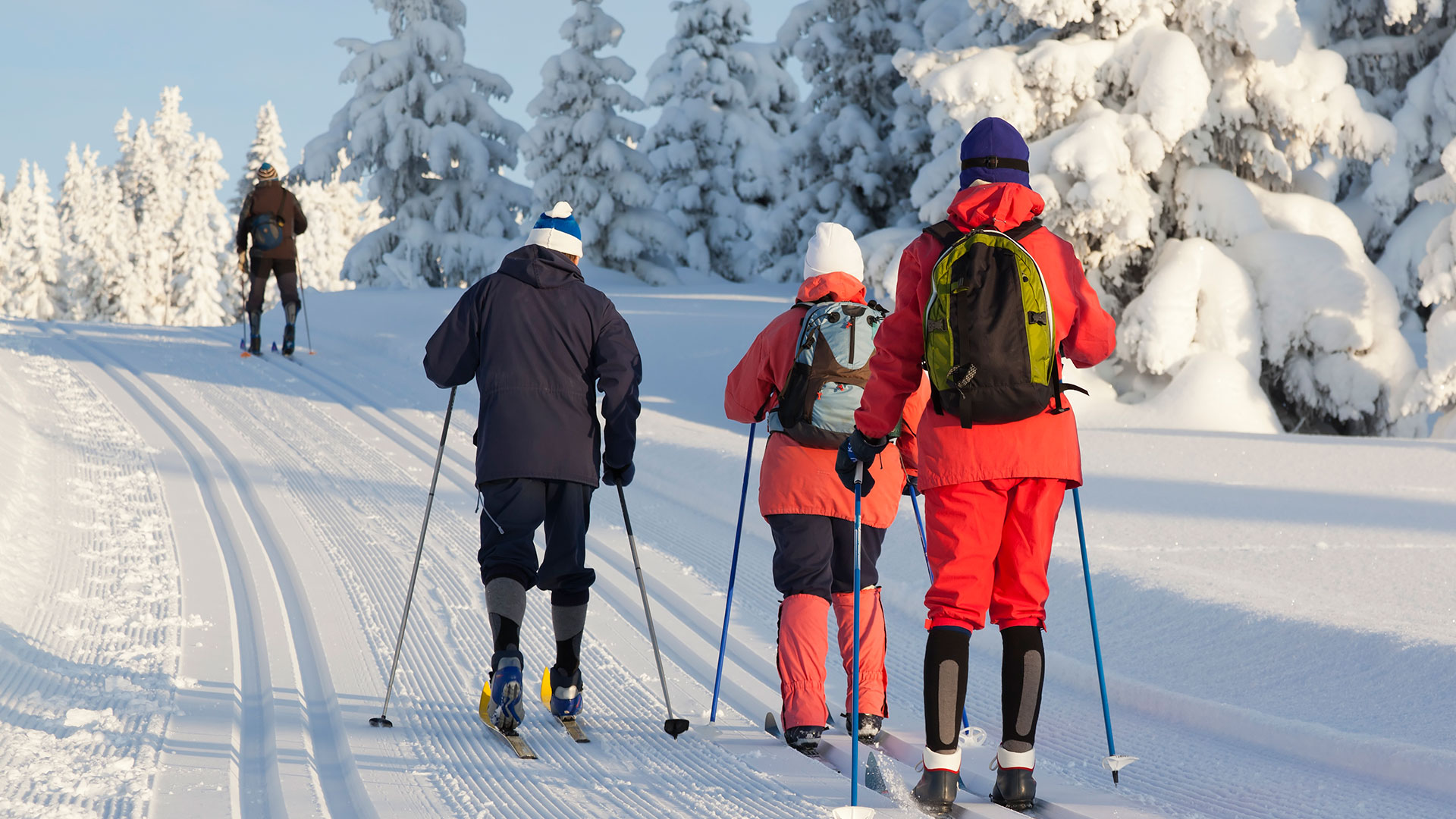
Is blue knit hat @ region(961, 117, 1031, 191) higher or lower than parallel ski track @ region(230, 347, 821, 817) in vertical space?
higher

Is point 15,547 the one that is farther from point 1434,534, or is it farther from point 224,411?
point 1434,534

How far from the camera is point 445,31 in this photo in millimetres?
25453

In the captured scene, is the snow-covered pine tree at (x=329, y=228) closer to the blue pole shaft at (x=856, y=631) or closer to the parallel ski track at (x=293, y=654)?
the parallel ski track at (x=293, y=654)

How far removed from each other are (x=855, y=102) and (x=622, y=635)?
18479 millimetres

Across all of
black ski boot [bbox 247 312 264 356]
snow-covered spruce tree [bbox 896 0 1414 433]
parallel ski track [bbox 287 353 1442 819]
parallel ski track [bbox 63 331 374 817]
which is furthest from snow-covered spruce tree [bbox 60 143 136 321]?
parallel ski track [bbox 287 353 1442 819]

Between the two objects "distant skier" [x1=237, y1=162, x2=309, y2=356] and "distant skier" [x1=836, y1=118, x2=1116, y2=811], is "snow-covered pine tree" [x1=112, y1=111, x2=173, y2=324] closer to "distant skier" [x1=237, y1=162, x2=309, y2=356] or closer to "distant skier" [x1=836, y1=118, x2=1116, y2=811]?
"distant skier" [x1=237, y1=162, x2=309, y2=356]

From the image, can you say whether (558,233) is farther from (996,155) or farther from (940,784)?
(940,784)

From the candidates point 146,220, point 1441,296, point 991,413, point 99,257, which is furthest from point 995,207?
point 146,220

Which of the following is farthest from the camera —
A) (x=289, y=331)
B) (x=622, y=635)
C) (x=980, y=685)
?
(x=289, y=331)

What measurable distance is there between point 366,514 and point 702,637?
307 cm

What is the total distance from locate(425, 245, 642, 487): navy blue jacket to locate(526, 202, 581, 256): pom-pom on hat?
0.04 m

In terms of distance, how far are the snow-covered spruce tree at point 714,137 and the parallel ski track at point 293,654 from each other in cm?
2091

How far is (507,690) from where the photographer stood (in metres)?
3.93

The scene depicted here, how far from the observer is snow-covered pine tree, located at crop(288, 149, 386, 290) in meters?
76.4
